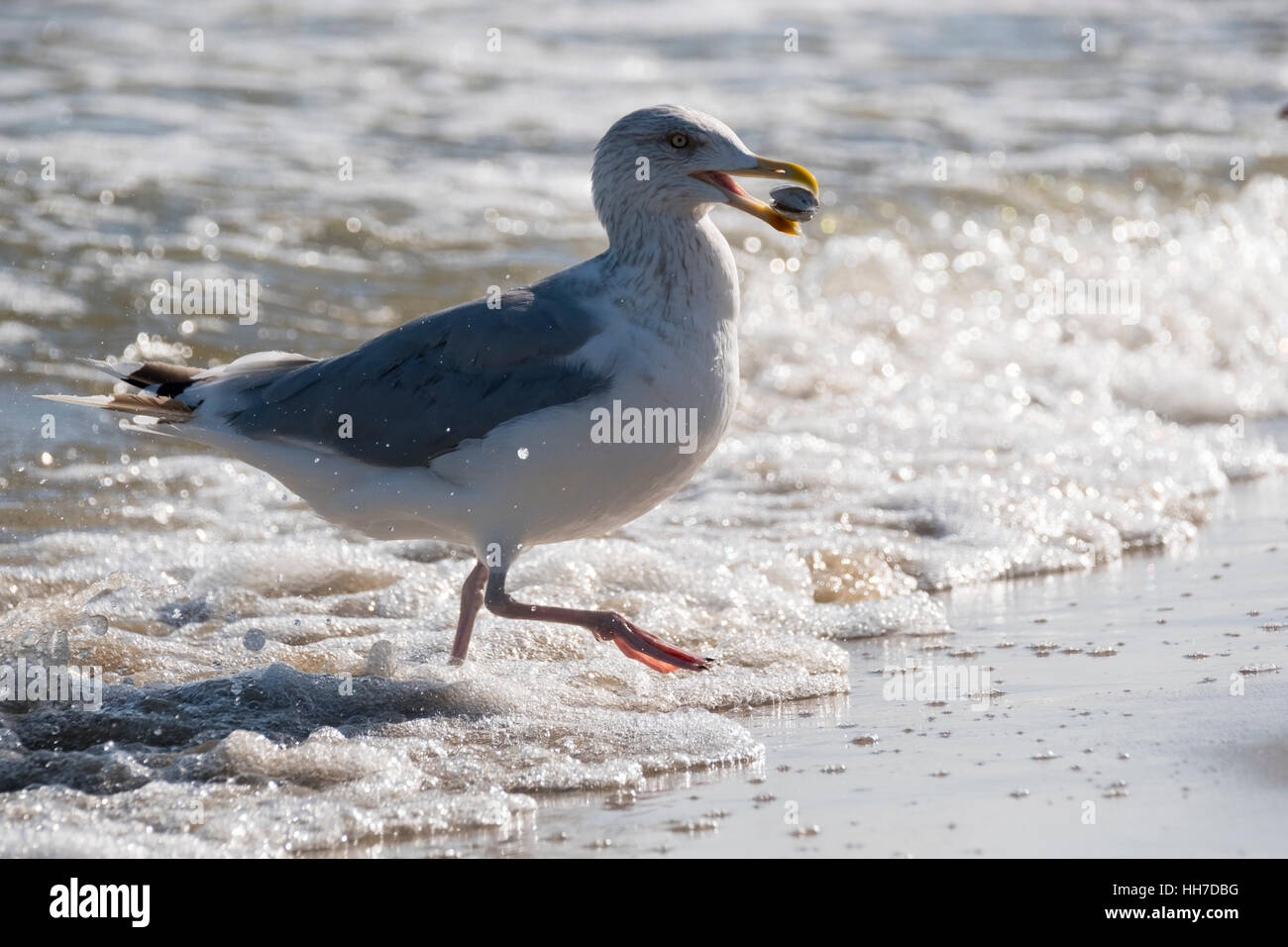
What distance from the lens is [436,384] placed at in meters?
5.28

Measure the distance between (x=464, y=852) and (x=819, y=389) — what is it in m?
6.30

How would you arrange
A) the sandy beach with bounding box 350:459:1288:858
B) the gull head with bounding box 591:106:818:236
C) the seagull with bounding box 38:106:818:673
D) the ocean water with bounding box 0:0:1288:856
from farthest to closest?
the gull head with bounding box 591:106:818:236 < the seagull with bounding box 38:106:818:673 < the ocean water with bounding box 0:0:1288:856 < the sandy beach with bounding box 350:459:1288:858

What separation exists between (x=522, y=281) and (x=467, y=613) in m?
5.63

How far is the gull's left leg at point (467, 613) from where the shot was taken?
562 cm

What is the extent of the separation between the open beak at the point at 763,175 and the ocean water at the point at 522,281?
1.54 m

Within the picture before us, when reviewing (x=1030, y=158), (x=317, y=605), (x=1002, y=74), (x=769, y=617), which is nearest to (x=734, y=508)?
(x=769, y=617)

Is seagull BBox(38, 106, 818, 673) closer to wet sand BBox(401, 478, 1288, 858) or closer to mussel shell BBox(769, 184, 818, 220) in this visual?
mussel shell BBox(769, 184, 818, 220)

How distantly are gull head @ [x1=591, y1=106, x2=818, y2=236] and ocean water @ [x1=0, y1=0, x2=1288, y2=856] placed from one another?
62.4 inches

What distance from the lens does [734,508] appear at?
25.5 feet

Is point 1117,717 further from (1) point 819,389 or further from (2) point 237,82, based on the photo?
(2) point 237,82

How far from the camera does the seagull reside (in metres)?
5.03
